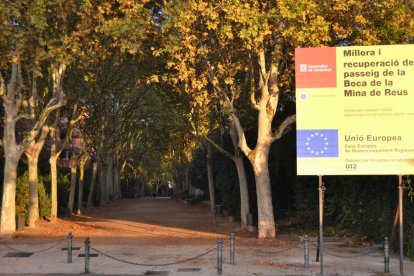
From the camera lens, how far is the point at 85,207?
4303 centimetres

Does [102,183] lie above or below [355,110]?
below

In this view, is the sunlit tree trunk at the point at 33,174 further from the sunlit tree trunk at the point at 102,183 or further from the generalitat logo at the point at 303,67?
the sunlit tree trunk at the point at 102,183

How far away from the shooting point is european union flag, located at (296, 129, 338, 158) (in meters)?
12.4

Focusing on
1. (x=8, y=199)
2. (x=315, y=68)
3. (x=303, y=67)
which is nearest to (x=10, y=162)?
(x=8, y=199)

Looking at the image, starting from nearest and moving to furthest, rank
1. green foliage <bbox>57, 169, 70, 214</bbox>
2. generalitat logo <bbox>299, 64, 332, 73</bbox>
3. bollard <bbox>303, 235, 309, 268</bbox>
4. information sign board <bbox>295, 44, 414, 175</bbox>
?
information sign board <bbox>295, 44, 414, 175</bbox>
generalitat logo <bbox>299, 64, 332, 73</bbox>
bollard <bbox>303, 235, 309, 268</bbox>
green foliage <bbox>57, 169, 70, 214</bbox>

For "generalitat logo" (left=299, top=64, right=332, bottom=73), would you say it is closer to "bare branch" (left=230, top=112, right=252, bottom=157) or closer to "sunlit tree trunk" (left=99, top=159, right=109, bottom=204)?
"bare branch" (left=230, top=112, right=252, bottom=157)

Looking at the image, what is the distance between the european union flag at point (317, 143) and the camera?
486 inches

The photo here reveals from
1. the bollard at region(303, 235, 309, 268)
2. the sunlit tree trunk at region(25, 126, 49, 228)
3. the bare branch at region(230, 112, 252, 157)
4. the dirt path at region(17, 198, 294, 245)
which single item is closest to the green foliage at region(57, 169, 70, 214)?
the dirt path at region(17, 198, 294, 245)

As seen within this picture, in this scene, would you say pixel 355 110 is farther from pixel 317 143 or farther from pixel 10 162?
pixel 10 162

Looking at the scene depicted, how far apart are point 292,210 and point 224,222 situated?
5.30m

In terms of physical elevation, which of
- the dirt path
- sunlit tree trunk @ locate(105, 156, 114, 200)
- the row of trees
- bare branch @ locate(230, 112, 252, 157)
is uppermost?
the row of trees

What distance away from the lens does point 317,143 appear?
40.7 feet

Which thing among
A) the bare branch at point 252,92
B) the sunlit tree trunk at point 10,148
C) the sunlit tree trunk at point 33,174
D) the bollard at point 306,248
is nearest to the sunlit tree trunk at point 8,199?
the sunlit tree trunk at point 10,148

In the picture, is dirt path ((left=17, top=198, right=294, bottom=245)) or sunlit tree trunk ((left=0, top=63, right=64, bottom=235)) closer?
sunlit tree trunk ((left=0, top=63, right=64, bottom=235))
